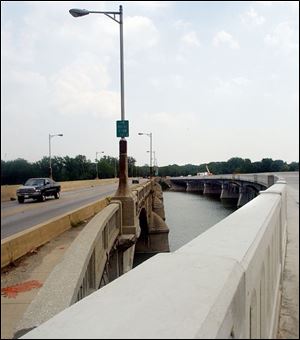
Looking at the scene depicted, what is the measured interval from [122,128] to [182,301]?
12.4 meters

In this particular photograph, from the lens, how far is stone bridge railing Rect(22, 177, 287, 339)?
1.40 m

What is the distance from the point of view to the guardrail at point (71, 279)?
5.02 metres

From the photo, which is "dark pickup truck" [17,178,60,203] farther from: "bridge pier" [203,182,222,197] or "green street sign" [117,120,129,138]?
"bridge pier" [203,182,222,197]

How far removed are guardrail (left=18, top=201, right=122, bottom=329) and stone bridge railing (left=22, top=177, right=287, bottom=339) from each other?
2977 mm

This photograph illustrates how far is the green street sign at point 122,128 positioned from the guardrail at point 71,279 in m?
3.41

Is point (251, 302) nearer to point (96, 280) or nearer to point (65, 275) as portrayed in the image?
point (65, 275)

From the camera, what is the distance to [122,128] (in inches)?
544

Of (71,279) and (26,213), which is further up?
(26,213)

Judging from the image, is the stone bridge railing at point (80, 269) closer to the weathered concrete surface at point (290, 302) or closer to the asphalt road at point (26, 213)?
the asphalt road at point (26, 213)

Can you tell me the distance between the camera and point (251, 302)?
243 cm

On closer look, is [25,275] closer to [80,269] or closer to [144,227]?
[80,269]

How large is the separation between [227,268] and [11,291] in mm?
5043

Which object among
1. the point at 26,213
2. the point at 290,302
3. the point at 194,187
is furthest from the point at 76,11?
the point at 194,187

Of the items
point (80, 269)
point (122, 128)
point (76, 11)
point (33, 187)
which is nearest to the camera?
point (33, 187)
